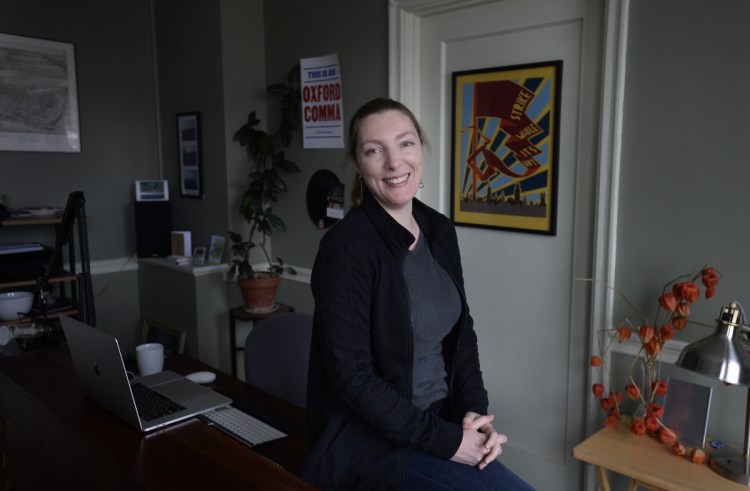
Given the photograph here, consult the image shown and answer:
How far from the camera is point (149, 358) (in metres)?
1.89

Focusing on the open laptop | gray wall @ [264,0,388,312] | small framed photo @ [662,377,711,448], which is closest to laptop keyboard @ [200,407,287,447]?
the open laptop

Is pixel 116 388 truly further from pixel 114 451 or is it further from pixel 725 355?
pixel 725 355

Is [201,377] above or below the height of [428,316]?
below

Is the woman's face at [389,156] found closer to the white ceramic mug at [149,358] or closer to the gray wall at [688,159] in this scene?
the white ceramic mug at [149,358]

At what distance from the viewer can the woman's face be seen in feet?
4.75

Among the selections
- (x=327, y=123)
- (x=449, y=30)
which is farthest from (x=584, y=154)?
(x=327, y=123)

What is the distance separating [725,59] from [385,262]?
1.36 m

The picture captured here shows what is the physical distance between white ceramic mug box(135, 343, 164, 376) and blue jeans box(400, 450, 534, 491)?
0.90 m

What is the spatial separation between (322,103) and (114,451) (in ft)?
7.59

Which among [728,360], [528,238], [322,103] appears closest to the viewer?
[728,360]

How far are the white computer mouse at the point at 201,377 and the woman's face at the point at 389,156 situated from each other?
0.84 metres

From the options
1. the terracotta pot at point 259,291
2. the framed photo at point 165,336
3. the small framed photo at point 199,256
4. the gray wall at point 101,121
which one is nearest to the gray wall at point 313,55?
the terracotta pot at point 259,291

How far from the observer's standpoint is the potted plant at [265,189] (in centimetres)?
342

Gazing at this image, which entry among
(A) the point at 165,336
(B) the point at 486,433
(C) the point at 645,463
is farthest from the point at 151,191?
(C) the point at 645,463
